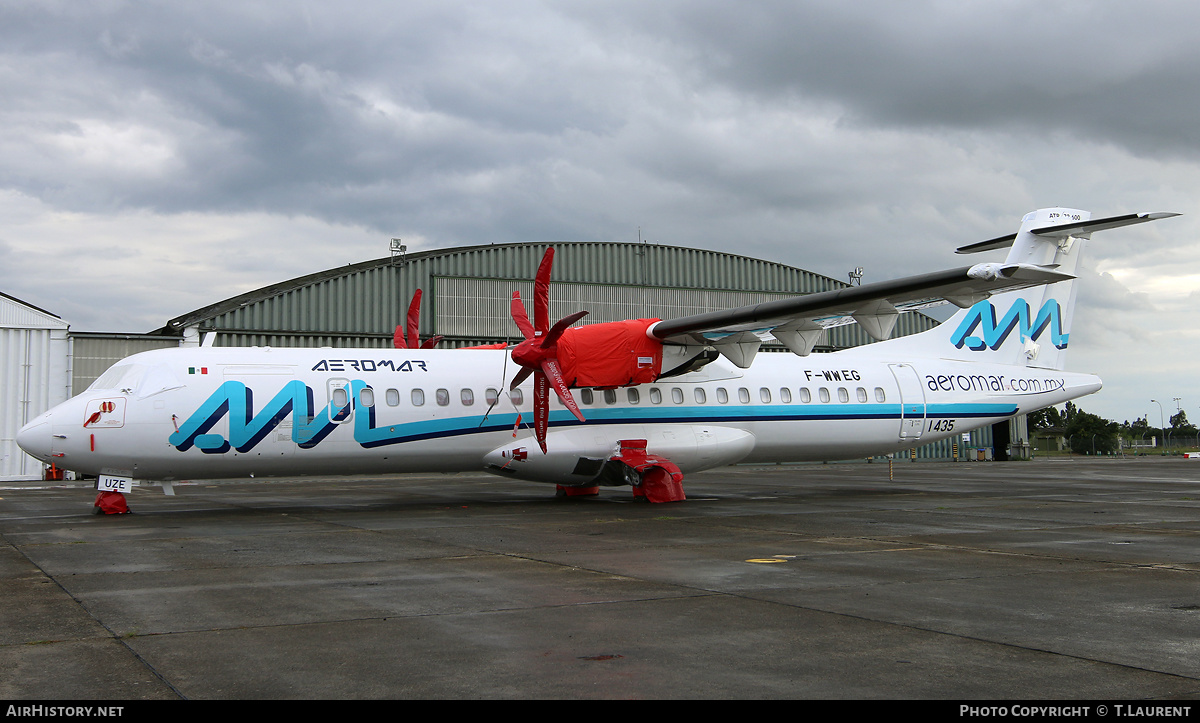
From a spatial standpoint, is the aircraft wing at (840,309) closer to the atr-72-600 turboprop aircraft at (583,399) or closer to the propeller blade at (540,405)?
the atr-72-600 turboprop aircraft at (583,399)

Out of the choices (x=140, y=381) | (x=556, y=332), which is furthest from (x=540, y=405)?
(x=140, y=381)

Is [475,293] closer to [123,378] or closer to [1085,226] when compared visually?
[123,378]

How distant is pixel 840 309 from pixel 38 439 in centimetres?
1419

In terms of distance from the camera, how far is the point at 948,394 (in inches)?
866

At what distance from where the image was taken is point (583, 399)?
18312mm

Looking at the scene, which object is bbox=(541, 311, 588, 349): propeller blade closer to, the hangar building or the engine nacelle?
the engine nacelle

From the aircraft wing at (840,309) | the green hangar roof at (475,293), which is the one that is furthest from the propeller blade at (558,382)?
the green hangar roof at (475,293)

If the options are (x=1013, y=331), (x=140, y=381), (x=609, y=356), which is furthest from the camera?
(x=1013, y=331)

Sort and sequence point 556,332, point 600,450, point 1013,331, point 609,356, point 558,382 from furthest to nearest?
1. point 1013,331
2. point 600,450
3. point 609,356
4. point 556,332
5. point 558,382

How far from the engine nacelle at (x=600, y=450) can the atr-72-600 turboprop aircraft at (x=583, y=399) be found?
0.11 feet

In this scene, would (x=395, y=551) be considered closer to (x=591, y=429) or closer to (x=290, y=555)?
(x=290, y=555)

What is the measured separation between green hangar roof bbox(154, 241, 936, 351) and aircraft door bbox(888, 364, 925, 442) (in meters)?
17.8

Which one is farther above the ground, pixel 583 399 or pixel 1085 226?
pixel 1085 226

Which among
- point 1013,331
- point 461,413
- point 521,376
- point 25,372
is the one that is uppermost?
point 1013,331
